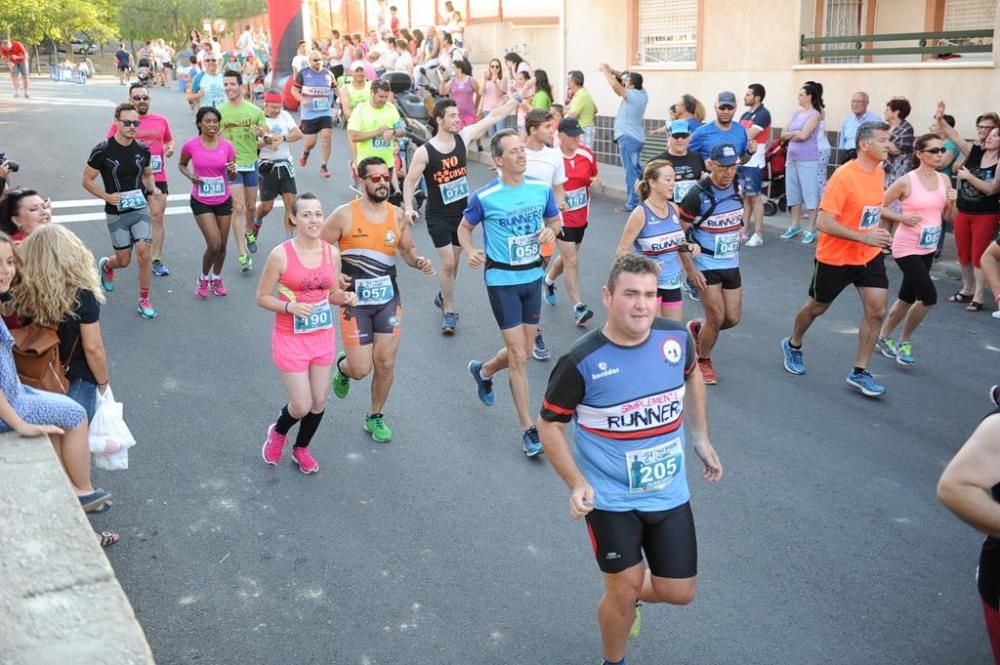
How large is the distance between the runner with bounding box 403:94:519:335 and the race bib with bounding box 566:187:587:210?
0.97 meters

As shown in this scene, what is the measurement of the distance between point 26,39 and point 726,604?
2150 inches

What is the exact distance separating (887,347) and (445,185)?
424 cm

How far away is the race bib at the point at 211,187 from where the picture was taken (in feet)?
33.1

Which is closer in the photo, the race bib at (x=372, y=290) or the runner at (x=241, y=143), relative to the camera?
the race bib at (x=372, y=290)

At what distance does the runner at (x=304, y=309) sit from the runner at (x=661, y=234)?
2.17 meters

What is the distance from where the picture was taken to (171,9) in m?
57.8

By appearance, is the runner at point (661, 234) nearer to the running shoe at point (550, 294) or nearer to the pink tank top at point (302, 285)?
the pink tank top at point (302, 285)

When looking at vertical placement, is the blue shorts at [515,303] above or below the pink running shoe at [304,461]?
above

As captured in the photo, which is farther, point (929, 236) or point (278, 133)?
point (278, 133)

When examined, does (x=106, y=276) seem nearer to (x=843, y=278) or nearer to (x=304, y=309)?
(x=304, y=309)

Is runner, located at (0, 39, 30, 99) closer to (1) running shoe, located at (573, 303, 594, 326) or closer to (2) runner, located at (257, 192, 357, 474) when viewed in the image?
(1) running shoe, located at (573, 303, 594, 326)

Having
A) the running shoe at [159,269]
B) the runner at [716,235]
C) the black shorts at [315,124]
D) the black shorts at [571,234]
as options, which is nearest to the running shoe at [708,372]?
the runner at [716,235]

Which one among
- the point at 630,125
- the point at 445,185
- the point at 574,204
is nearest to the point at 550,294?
the point at 574,204

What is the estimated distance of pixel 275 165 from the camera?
12.0m
